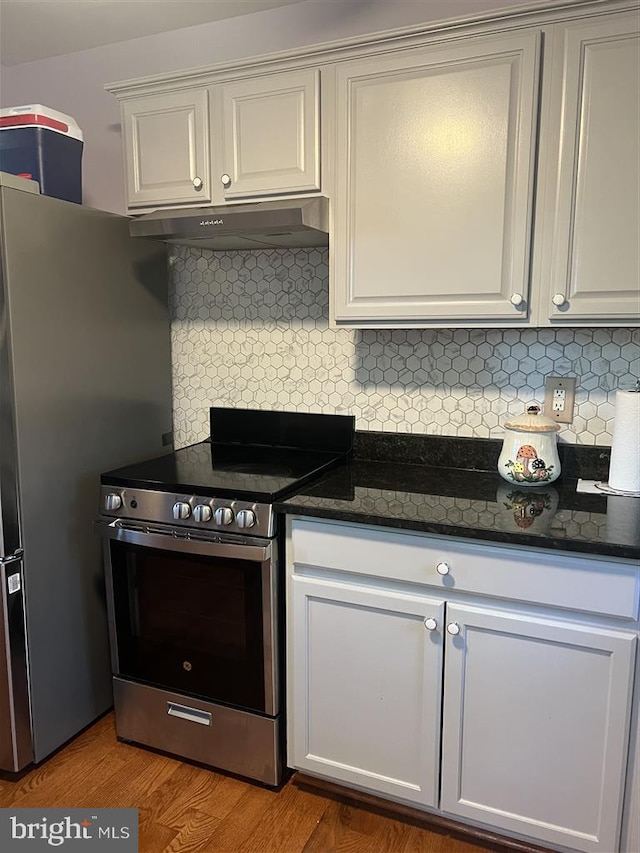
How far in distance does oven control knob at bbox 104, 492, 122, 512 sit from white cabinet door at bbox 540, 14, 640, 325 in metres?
1.39

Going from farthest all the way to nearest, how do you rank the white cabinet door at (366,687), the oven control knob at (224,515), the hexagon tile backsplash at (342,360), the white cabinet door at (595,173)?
the hexagon tile backsplash at (342,360) < the oven control knob at (224,515) < the white cabinet door at (366,687) < the white cabinet door at (595,173)

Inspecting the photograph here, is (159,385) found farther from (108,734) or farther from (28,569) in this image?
(108,734)

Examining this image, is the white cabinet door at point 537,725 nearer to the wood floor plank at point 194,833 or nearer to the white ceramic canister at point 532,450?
Result: the white ceramic canister at point 532,450

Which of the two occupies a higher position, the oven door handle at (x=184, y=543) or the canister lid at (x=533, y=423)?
the canister lid at (x=533, y=423)

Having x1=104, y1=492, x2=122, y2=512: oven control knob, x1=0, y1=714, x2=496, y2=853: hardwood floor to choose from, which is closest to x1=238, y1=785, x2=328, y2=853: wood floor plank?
x1=0, y1=714, x2=496, y2=853: hardwood floor

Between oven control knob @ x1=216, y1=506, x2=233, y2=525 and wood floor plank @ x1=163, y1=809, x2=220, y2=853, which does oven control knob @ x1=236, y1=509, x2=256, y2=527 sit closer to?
oven control knob @ x1=216, y1=506, x2=233, y2=525

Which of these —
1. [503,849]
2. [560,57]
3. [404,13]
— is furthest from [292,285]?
[503,849]

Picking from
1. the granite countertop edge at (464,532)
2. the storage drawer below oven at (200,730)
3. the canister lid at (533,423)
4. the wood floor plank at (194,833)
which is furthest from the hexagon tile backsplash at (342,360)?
the wood floor plank at (194,833)

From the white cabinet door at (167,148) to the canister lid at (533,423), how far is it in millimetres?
1198

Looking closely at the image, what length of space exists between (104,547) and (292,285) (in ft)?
3.69

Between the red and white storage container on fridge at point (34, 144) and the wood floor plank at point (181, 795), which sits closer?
the wood floor plank at point (181, 795)

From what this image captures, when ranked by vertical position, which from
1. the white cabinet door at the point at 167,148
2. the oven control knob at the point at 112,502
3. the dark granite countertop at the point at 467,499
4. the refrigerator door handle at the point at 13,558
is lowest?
the refrigerator door handle at the point at 13,558

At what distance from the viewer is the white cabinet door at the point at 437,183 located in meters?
1.71

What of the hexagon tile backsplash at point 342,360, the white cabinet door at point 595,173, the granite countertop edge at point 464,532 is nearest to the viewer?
the granite countertop edge at point 464,532
